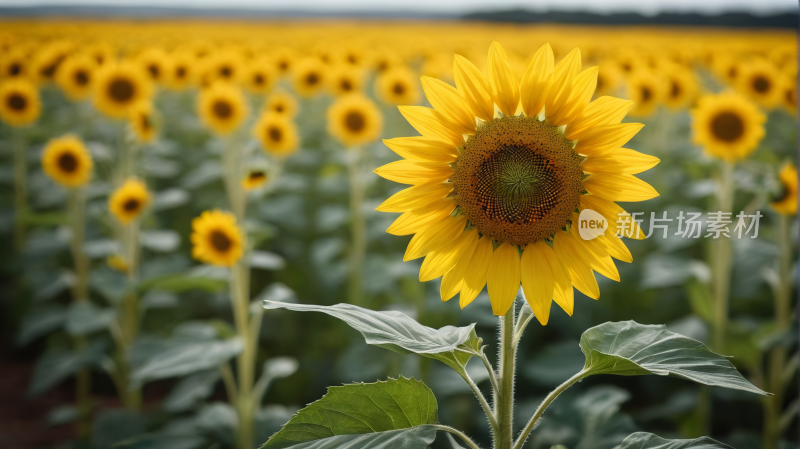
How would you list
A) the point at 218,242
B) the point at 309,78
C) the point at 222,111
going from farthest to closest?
the point at 309,78 → the point at 222,111 → the point at 218,242

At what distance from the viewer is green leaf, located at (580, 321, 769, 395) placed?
3.01 feet

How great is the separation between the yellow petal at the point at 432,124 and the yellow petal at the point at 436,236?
144mm

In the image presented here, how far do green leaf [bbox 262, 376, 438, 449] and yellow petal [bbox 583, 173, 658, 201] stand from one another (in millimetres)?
463

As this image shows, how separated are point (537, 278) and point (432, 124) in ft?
1.10

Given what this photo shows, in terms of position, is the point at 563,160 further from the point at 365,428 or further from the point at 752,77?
the point at 752,77

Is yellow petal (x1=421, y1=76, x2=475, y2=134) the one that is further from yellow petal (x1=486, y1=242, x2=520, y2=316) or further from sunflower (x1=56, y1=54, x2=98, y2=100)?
sunflower (x1=56, y1=54, x2=98, y2=100)

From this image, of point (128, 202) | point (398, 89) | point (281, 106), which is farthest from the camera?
point (398, 89)

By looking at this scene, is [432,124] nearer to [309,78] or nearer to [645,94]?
[645,94]

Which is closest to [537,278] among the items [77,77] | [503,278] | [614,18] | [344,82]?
[503,278]

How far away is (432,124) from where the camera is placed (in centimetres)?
109

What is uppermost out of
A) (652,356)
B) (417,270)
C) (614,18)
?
(614,18)

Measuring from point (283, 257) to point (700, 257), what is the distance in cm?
294

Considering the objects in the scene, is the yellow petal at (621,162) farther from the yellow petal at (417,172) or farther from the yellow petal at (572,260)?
the yellow petal at (417,172)

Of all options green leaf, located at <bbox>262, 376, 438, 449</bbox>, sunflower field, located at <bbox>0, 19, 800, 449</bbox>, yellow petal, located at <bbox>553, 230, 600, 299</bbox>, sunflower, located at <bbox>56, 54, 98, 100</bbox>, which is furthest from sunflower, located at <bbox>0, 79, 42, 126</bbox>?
yellow petal, located at <bbox>553, 230, 600, 299</bbox>
